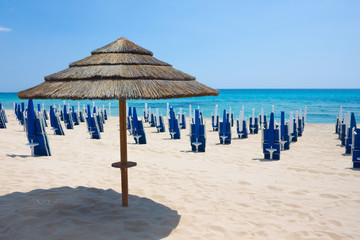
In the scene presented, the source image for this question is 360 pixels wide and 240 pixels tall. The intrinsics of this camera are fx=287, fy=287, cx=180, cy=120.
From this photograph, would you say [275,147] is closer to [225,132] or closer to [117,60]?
[225,132]

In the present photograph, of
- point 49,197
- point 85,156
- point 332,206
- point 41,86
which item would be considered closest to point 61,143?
point 85,156

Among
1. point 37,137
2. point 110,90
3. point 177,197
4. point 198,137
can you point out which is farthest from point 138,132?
point 110,90

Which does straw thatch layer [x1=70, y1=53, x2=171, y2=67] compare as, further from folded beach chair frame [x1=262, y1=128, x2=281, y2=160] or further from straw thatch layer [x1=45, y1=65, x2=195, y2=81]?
folded beach chair frame [x1=262, y1=128, x2=281, y2=160]

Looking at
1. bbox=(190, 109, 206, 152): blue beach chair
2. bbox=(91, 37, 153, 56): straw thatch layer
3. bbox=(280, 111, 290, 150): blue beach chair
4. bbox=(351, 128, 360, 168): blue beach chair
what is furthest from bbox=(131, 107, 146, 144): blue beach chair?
bbox=(351, 128, 360, 168): blue beach chair

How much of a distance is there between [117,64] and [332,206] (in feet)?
13.2

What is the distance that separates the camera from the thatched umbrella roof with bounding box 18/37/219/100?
135 inches

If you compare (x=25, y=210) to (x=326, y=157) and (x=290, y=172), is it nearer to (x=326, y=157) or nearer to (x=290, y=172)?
(x=290, y=172)

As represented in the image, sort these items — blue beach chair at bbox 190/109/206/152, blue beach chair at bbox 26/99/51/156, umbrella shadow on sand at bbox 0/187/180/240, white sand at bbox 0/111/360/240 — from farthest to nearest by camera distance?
blue beach chair at bbox 190/109/206/152, blue beach chair at bbox 26/99/51/156, white sand at bbox 0/111/360/240, umbrella shadow on sand at bbox 0/187/180/240

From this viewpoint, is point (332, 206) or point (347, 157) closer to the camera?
point (332, 206)

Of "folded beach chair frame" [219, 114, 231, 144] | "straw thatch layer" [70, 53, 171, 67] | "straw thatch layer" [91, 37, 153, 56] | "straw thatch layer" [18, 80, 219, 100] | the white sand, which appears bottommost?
the white sand

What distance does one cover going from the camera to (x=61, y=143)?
959 centimetres

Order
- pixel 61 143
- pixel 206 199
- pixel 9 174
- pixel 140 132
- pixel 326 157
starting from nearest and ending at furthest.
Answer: pixel 206 199
pixel 9 174
pixel 326 157
pixel 61 143
pixel 140 132

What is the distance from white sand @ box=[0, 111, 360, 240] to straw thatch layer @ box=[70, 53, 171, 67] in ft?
6.80

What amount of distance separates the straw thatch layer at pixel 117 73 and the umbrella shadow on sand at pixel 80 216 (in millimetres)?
1814
